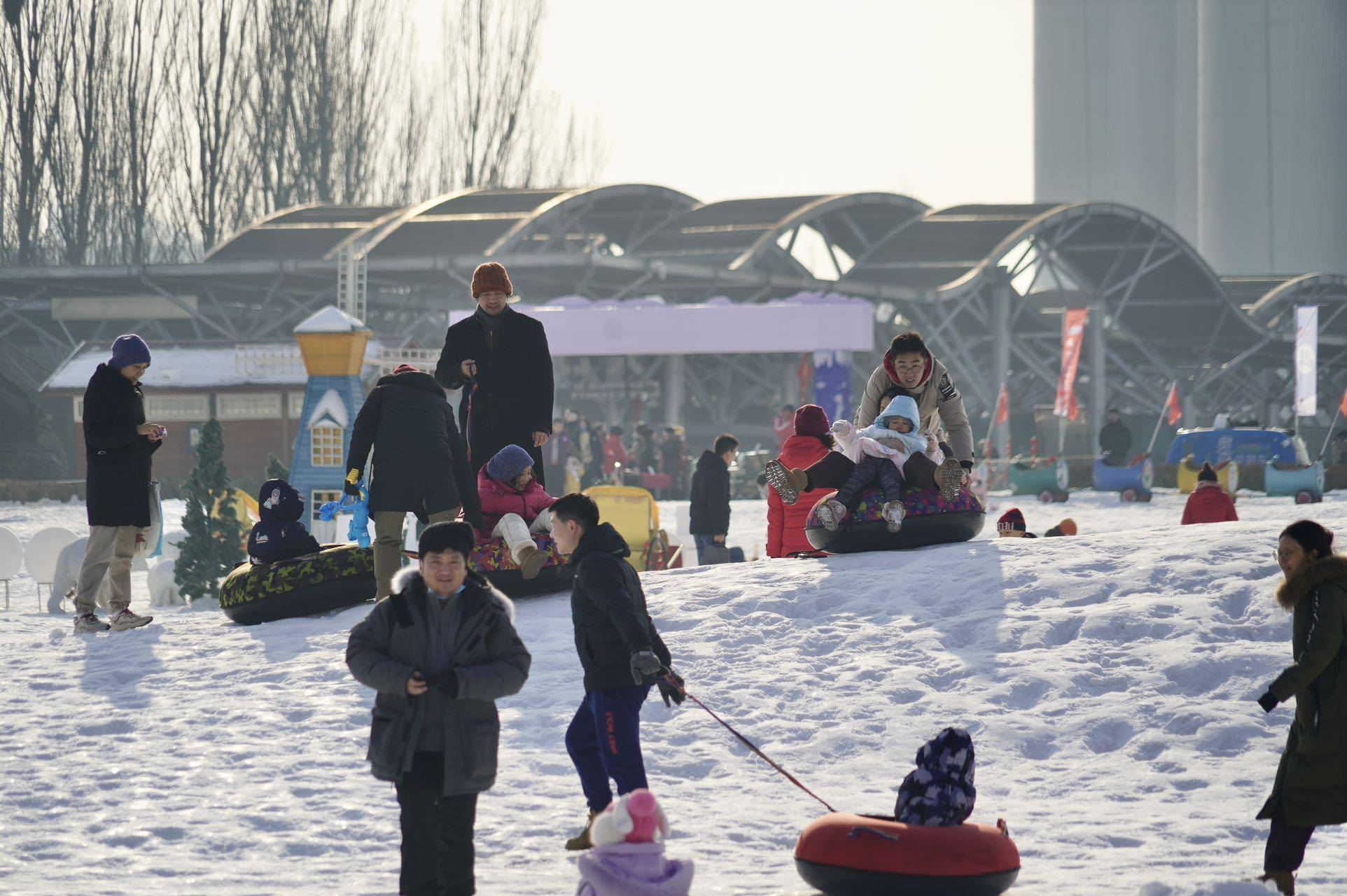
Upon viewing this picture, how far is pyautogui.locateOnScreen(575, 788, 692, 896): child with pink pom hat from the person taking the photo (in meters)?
5.11

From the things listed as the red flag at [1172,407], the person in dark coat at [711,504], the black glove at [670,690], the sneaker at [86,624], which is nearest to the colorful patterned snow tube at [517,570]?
the sneaker at [86,624]

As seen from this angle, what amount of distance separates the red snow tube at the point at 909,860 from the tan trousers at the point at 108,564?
627 cm

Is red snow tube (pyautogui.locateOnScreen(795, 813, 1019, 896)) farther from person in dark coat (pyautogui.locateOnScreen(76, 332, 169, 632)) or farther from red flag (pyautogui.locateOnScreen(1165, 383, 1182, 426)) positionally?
red flag (pyautogui.locateOnScreen(1165, 383, 1182, 426))

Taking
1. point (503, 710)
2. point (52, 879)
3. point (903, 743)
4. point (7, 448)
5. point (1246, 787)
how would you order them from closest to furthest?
point (52, 879)
point (1246, 787)
point (903, 743)
point (503, 710)
point (7, 448)

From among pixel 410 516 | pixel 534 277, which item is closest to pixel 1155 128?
pixel 534 277

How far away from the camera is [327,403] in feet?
55.0

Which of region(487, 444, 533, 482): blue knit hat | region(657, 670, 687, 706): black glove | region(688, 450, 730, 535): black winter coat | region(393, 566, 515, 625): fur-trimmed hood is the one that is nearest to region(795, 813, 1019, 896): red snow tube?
region(657, 670, 687, 706): black glove

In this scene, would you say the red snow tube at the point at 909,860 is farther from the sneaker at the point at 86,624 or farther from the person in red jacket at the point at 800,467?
the sneaker at the point at 86,624

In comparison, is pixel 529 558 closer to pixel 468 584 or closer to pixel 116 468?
pixel 116 468

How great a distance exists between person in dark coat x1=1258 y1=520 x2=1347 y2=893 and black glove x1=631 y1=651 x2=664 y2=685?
1.94 meters

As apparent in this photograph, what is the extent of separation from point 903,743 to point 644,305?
2465 cm

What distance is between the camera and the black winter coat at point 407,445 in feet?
31.2

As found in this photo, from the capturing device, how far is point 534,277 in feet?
125

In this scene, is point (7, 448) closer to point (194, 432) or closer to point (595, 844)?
point (194, 432)
